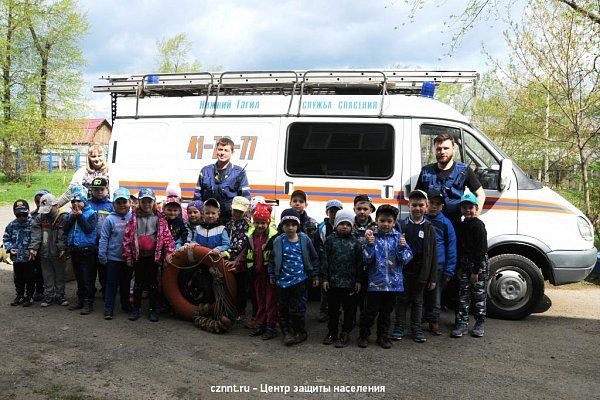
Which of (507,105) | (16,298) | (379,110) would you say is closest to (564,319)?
(379,110)

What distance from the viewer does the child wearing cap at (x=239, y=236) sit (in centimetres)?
518

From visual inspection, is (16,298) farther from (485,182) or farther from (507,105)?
(507,105)

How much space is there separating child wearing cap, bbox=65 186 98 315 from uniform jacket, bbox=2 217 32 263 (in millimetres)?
508

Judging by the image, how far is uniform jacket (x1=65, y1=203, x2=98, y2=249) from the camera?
5.49 metres

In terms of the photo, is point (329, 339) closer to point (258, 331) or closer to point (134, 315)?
point (258, 331)

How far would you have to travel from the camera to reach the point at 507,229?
18.0 feet

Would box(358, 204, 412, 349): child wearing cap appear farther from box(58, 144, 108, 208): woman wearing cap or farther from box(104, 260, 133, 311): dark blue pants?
box(58, 144, 108, 208): woman wearing cap

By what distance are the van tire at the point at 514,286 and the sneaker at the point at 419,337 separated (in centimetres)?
125

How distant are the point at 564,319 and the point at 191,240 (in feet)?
15.4

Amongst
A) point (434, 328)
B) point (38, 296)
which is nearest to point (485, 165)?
point (434, 328)

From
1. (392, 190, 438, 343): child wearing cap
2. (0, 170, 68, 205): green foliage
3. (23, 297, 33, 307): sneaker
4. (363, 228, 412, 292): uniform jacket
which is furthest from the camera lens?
(0, 170, 68, 205): green foliage

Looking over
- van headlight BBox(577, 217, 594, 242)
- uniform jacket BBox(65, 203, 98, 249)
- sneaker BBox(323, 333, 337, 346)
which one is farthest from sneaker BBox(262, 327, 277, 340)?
van headlight BBox(577, 217, 594, 242)

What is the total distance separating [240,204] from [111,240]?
1.59 metres

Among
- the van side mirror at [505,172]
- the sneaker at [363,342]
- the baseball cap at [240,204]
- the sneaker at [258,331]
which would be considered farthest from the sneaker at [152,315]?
the van side mirror at [505,172]
